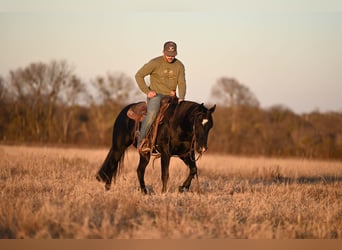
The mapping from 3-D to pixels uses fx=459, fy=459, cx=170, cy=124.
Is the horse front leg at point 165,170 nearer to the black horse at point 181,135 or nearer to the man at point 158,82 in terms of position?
the black horse at point 181,135

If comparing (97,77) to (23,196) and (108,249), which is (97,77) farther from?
(108,249)

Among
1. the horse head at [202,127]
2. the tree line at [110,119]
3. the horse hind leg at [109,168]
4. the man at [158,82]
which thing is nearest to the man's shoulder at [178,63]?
the man at [158,82]

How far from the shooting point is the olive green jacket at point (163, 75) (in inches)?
384

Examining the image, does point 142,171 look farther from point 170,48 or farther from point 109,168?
point 170,48

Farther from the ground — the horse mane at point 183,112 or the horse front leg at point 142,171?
the horse mane at point 183,112

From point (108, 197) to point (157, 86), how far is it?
10.2 feet

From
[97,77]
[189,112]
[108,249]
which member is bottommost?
[108,249]

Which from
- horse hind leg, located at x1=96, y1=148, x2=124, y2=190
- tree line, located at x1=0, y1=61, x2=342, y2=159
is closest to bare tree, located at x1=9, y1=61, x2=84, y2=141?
tree line, located at x1=0, y1=61, x2=342, y2=159

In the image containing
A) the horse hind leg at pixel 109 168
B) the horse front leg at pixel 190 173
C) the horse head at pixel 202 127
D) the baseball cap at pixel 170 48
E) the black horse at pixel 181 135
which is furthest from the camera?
the horse hind leg at pixel 109 168

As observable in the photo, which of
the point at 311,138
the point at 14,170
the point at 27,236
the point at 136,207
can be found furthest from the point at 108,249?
the point at 311,138

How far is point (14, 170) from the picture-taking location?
467 inches

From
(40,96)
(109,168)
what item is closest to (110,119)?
(40,96)

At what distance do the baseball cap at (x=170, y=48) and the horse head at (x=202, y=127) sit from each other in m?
1.36

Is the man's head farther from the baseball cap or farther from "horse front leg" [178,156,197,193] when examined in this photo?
"horse front leg" [178,156,197,193]
